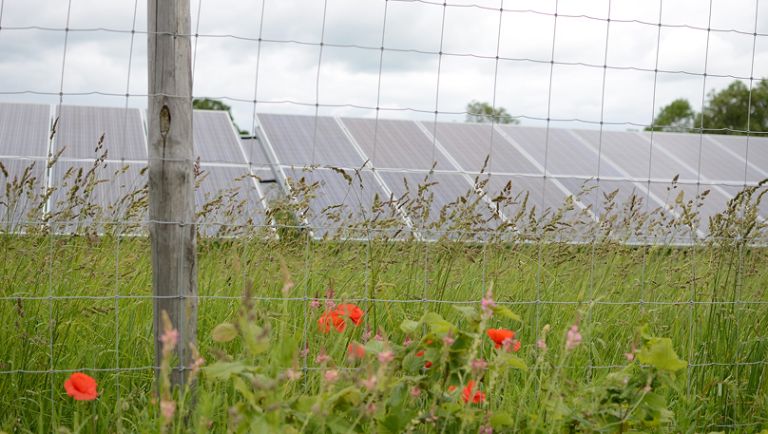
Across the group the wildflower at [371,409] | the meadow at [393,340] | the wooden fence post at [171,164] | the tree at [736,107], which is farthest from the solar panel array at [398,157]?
the tree at [736,107]

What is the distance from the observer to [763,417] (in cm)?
314

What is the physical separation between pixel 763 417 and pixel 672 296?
98cm

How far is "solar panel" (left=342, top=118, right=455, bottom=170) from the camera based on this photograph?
9766mm

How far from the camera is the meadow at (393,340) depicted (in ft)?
7.00

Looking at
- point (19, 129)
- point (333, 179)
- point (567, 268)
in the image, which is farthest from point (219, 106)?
point (567, 268)

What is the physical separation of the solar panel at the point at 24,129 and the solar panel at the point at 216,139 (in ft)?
5.56

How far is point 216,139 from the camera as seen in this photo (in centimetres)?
1036

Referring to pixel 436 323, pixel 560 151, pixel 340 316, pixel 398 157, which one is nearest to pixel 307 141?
pixel 398 157

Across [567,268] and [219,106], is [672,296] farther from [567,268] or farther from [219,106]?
[219,106]

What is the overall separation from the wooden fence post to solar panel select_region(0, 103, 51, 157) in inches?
258

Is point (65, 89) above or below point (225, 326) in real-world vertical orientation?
above

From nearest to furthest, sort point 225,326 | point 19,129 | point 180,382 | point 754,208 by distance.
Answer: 1. point 225,326
2. point 180,382
3. point 754,208
4. point 19,129

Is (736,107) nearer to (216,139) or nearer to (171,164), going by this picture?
(216,139)

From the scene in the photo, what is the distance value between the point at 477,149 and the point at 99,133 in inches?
182
